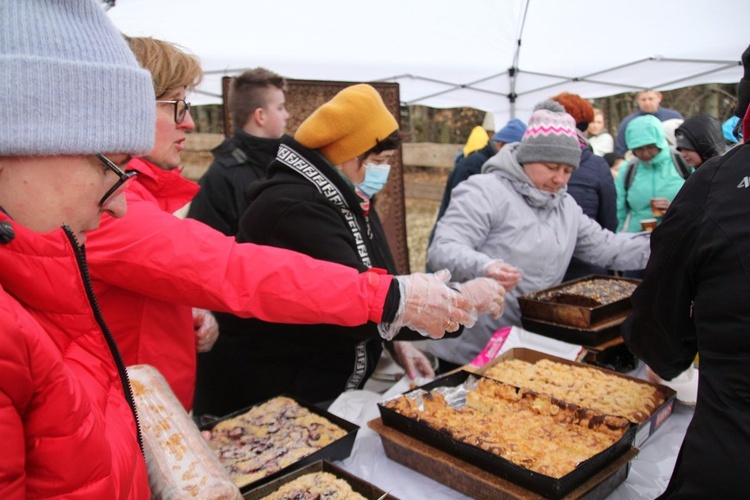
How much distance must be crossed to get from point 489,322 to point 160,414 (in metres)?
1.87

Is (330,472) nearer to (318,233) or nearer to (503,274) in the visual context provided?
(318,233)

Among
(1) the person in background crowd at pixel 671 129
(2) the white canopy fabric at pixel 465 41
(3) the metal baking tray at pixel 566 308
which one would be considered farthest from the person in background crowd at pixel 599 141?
(3) the metal baking tray at pixel 566 308

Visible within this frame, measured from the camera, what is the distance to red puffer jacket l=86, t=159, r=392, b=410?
1.49 m

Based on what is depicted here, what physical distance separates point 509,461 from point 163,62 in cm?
155

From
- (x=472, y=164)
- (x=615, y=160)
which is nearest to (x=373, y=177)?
(x=472, y=164)

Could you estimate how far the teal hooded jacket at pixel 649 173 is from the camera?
4.85 m

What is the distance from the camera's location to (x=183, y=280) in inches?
60.0

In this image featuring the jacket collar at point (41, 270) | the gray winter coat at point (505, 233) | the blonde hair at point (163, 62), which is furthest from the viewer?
the gray winter coat at point (505, 233)

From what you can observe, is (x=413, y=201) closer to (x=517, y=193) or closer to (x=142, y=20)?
(x=142, y=20)

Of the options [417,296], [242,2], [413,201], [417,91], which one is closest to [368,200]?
[417,296]

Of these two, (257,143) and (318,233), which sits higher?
(257,143)

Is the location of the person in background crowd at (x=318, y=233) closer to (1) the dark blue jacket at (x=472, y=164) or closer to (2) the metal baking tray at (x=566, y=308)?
(2) the metal baking tray at (x=566, y=308)

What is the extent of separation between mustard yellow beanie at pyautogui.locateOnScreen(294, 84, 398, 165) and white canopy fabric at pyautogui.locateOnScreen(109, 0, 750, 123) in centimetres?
263

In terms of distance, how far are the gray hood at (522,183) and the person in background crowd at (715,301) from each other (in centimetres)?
148
